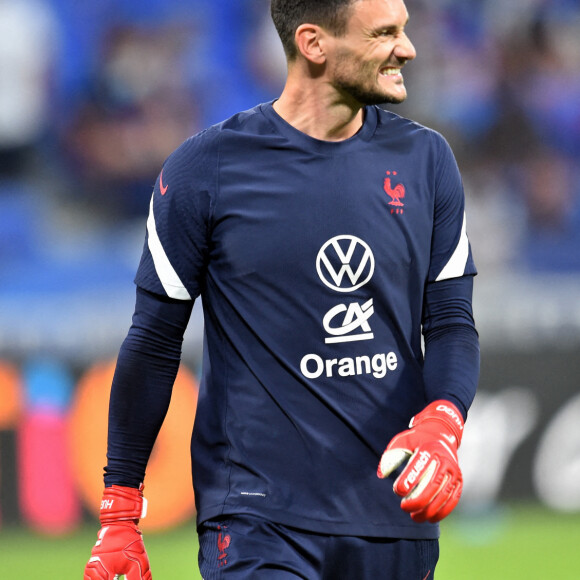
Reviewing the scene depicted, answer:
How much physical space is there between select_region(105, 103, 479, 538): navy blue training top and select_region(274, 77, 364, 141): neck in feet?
0.11

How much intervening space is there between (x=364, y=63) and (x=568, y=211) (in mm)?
5784

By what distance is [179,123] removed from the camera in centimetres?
805

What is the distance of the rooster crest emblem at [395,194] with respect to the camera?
278 centimetres

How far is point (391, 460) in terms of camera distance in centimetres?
245

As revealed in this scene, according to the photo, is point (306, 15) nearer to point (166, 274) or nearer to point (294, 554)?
point (166, 274)

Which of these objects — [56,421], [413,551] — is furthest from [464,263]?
[56,421]

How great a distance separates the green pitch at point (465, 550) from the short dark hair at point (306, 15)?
3.36 metres

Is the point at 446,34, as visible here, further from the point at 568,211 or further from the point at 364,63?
the point at 364,63

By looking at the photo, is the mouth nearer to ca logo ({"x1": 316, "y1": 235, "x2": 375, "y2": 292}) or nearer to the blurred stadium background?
ca logo ({"x1": 316, "y1": 235, "x2": 375, "y2": 292})

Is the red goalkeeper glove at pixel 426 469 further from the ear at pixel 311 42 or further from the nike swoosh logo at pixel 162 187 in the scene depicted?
the ear at pixel 311 42

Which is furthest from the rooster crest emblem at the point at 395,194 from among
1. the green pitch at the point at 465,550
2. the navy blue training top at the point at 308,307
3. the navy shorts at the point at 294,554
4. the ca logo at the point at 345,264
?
the green pitch at the point at 465,550

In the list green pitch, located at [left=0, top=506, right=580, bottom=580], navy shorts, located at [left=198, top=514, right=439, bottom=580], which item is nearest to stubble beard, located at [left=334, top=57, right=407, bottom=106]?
navy shorts, located at [left=198, top=514, right=439, bottom=580]

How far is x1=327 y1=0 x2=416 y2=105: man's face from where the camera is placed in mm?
2760

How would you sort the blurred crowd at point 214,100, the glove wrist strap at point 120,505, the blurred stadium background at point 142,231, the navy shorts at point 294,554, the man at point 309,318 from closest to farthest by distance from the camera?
the navy shorts at point 294,554
the man at point 309,318
the glove wrist strap at point 120,505
the blurred stadium background at point 142,231
the blurred crowd at point 214,100
